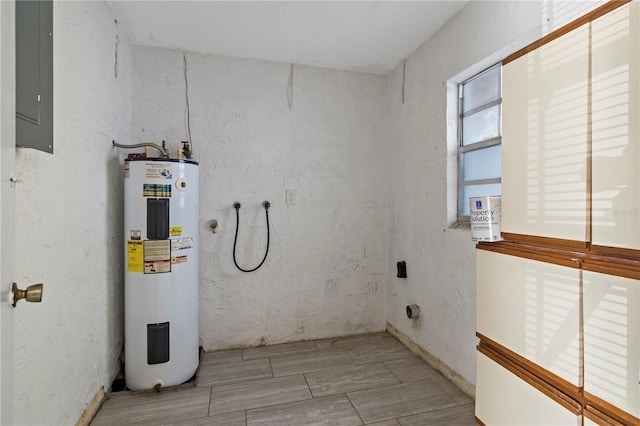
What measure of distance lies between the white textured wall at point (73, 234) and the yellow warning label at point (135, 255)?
14cm

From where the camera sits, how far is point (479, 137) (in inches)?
78.1

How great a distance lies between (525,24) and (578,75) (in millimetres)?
921

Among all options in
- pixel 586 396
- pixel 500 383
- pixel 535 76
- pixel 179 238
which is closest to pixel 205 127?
pixel 179 238

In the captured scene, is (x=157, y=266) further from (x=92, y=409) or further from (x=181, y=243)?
(x=92, y=409)

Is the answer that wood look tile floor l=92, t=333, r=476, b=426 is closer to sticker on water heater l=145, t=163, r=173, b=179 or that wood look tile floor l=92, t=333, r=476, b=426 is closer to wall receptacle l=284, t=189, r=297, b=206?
wall receptacle l=284, t=189, r=297, b=206

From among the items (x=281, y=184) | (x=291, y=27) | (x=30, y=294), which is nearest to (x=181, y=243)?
(x=281, y=184)

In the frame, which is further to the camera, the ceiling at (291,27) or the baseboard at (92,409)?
the ceiling at (291,27)

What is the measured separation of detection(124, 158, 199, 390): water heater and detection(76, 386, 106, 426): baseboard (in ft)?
0.52

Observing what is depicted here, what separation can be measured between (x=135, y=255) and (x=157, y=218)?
0.87ft

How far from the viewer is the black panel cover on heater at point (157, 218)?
1.91 meters

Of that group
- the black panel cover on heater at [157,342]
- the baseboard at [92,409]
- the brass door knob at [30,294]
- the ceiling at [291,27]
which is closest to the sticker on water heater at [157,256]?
the black panel cover on heater at [157,342]

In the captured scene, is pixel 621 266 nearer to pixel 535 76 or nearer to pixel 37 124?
pixel 535 76

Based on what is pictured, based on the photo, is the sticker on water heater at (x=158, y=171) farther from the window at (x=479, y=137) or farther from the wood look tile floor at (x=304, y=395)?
the window at (x=479, y=137)

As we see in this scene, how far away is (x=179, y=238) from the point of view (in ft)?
6.56
